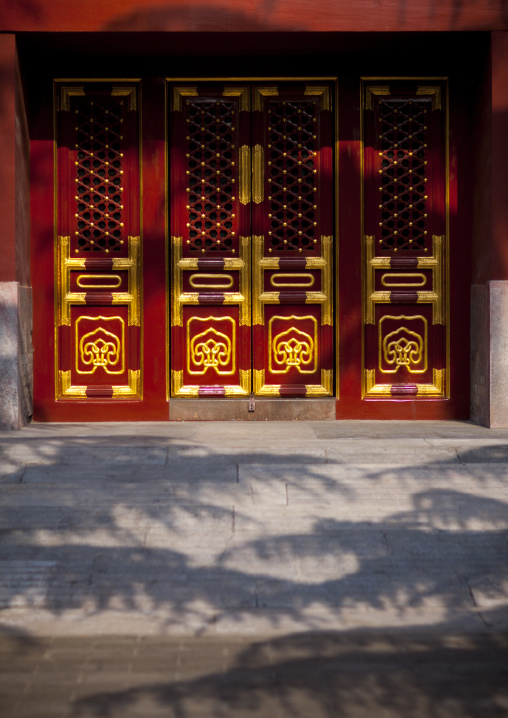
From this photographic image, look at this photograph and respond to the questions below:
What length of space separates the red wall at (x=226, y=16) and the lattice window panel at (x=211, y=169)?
866mm

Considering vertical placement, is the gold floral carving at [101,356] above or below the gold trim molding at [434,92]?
below

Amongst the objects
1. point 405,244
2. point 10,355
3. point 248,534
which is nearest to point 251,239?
point 405,244

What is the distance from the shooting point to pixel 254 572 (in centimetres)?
530

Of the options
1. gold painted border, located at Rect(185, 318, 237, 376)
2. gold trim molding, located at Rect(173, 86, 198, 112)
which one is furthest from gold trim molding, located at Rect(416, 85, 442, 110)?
gold painted border, located at Rect(185, 318, 237, 376)

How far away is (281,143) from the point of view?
27.1 ft

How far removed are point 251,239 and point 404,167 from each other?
4.97ft

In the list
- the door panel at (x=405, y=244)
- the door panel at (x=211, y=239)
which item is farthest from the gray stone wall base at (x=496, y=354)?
the door panel at (x=211, y=239)

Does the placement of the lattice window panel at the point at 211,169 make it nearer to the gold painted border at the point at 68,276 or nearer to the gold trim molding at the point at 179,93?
the gold trim molding at the point at 179,93

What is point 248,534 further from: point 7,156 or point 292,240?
point 7,156

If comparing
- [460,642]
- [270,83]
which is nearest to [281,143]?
[270,83]

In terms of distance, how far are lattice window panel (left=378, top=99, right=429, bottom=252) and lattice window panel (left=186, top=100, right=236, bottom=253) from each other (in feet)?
4.44

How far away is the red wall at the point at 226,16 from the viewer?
7520mm

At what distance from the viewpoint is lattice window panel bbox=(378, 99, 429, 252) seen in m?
8.22

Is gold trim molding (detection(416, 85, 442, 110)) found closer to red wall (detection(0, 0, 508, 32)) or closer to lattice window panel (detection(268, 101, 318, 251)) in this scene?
red wall (detection(0, 0, 508, 32))
